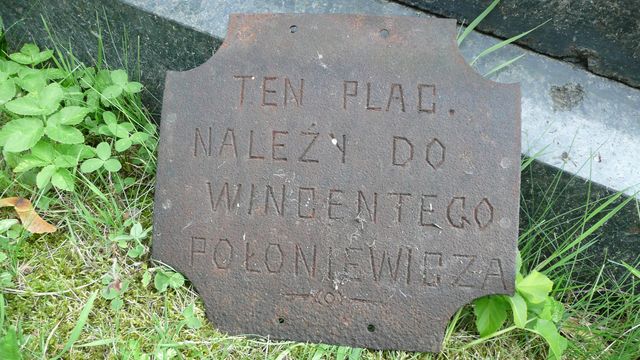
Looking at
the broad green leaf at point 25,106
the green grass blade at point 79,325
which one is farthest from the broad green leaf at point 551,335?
the broad green leaf at point 25,106

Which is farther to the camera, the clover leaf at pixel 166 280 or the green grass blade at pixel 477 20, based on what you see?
the green grass blade at pixel 477 20

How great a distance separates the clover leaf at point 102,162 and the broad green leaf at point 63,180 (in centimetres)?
5

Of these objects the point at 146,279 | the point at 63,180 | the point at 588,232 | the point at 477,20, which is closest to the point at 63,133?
the point at 63,180

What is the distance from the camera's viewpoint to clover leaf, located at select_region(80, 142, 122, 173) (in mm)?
1927

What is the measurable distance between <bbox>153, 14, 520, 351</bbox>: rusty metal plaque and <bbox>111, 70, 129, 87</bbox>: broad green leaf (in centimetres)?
27

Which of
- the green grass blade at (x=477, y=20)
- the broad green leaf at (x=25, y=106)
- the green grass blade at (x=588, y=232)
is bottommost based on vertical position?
the green grass blade at (x=588, y=232)

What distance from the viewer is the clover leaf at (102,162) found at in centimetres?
193

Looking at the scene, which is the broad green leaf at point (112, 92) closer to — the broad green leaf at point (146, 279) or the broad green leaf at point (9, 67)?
the broad green leaf at point (9, 67)

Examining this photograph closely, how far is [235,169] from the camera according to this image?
1.82m

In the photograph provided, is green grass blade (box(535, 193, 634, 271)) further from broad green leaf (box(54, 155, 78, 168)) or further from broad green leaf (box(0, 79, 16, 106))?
broad green leaf (box(0, 79, 16, 106))

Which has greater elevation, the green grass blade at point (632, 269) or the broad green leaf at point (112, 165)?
the broad green leaf at point (112, 165)

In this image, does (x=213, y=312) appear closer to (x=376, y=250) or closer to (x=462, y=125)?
(x=376, y=250)

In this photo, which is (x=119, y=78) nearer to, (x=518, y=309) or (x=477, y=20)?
(x=477, y=20)

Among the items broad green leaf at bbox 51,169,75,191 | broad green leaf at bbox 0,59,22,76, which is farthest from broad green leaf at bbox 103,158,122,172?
broad green leaf at bbox 0,59,22,76
